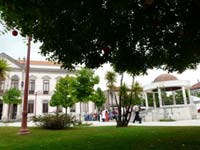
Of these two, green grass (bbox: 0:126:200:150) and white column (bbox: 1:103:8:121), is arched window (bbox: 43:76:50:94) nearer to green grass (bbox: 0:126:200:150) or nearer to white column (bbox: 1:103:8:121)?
white column (bbox: 1:103:8:121)

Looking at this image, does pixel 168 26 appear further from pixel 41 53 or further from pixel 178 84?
pixel 178 84

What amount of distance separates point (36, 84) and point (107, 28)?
41.3m

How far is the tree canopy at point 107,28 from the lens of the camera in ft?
20.2

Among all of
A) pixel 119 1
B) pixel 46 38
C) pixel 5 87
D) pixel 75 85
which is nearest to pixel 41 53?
pixel 46 38

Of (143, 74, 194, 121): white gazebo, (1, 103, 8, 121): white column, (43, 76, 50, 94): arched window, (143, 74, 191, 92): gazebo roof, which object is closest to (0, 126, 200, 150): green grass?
(143, 74, 194, 121): white gazebo

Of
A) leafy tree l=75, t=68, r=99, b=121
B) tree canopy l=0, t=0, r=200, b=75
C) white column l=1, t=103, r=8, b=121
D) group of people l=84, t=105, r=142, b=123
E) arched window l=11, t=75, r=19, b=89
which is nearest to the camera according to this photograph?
tree canopy l=0, t=0, r=200, b=75

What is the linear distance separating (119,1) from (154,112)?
23831 mm

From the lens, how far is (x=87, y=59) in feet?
25.3

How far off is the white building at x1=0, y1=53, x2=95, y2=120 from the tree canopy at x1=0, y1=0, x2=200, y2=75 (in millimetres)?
35350

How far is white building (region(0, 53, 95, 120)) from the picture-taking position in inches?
1673

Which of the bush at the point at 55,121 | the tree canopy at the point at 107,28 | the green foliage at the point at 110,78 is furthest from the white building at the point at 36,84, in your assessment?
the tree canopy at the point at 107,28

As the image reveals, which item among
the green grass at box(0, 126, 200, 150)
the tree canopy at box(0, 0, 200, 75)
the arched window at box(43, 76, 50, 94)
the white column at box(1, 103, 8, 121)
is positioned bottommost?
the green grass at box(0, 126, 200, 150)

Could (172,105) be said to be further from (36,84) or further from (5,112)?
(5,112)

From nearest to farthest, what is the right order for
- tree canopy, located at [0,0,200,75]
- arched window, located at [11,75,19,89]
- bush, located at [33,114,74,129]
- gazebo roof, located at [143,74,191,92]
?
tree canopy, located at [0,0,200,75] → bush, located at [33,114,74,129] → gazebo roof, located at [143,74,191,92] → arched window, located at [11,75,19,89]
